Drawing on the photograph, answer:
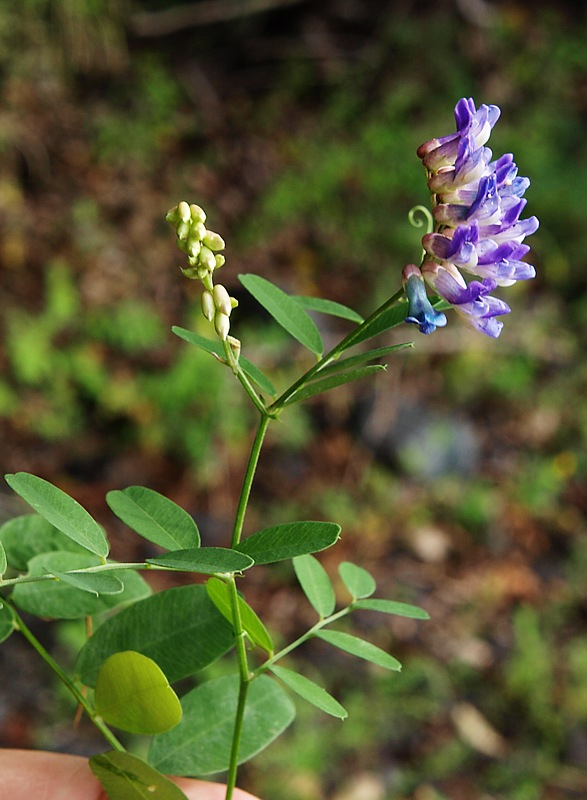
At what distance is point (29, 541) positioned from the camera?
1204mm

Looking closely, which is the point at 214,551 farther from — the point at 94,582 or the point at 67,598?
the point at 67,598

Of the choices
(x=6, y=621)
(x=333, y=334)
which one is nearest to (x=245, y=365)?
(x=6, y=621)

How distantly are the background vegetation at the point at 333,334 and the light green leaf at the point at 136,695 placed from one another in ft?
6.19

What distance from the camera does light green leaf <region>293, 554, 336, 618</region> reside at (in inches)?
51.7

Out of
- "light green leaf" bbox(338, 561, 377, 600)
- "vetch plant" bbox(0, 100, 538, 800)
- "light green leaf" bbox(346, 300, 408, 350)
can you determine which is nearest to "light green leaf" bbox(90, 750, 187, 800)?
"vetch plant" bbox(0, 100, 538, 800)

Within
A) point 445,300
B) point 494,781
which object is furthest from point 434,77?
point 445,300

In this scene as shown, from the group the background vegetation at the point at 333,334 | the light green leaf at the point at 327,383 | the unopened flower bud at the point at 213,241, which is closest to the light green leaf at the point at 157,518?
the light green leaf at the point at 327,383

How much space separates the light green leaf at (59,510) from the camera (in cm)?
99

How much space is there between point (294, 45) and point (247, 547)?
4.44 m

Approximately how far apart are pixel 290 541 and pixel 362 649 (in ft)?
0.93

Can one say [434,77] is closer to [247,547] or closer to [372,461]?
[372,461]

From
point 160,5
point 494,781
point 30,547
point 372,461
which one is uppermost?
point 160,5

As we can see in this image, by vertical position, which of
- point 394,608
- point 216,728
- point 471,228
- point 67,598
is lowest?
point 216,728

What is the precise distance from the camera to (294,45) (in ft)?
16.1
